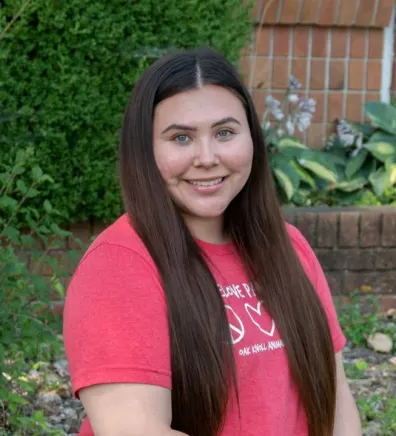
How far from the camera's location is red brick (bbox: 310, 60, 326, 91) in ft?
21.9

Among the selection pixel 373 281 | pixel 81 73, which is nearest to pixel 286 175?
pixel 373 281

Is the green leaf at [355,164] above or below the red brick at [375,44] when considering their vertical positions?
below

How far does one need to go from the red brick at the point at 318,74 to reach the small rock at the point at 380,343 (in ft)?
5.89

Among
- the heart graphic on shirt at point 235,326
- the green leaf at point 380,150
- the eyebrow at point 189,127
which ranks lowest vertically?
the heart graphic on shirt at point 235,326

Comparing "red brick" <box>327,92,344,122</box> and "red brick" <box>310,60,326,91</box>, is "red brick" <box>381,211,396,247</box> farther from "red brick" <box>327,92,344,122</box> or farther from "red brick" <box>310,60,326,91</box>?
"red brick" <box>310,60,326,91</box>

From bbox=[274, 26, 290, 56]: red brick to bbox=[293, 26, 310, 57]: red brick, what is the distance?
0.16ft

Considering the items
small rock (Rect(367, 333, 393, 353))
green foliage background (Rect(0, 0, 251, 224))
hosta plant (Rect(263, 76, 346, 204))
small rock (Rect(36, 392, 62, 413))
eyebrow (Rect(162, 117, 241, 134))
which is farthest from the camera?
hosta plant (Rect(263, 76, 346, 204))

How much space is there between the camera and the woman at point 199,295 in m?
2.28

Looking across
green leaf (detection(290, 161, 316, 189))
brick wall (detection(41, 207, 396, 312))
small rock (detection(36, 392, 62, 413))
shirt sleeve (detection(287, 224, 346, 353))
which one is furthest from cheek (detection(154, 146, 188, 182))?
green leaf (detection(290, 161, 316, 189))

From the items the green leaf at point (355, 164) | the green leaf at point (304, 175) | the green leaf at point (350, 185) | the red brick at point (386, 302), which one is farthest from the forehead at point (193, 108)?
the green leaf at point (355, 164)

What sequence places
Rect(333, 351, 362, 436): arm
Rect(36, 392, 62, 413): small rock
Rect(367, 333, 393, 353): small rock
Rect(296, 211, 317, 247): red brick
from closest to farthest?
Rect(333, 351, 362, 436): arm → Rect(36, 392, 62, 413): small rock → Rect(367, 333, 393, 353): small rock → Rect(296, 211, 317, 247): red brick

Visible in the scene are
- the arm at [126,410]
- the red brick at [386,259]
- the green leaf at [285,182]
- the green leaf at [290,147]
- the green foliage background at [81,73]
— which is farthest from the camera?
the green leaf at [290,147]

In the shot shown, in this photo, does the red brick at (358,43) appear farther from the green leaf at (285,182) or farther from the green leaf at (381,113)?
the green leaf at (285,182)

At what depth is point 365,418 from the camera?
460 cm
